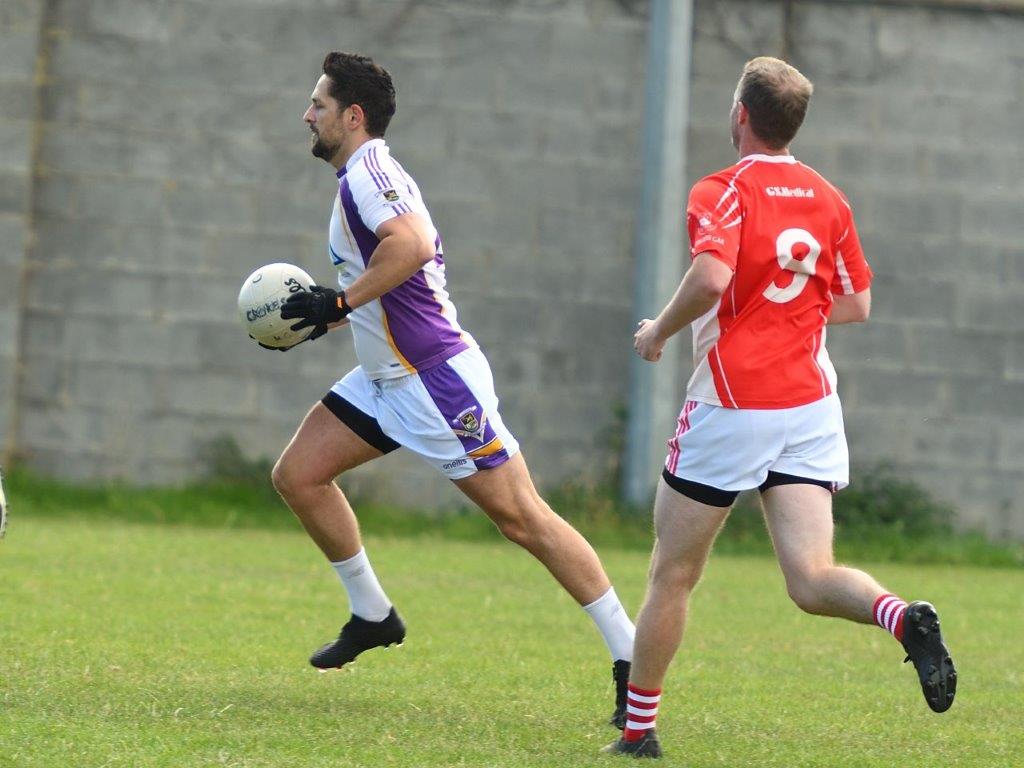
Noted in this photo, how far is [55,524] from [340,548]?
19.3ft

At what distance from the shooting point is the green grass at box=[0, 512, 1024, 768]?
5.13m

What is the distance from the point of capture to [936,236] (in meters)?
12.9

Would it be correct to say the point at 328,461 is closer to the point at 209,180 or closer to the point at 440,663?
the point at 440,663

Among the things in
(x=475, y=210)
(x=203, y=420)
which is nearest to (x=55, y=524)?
(x=203, y=420)

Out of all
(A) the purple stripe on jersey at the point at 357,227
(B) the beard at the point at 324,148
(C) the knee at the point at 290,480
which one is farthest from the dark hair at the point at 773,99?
(C) the knee at the point at 290,480

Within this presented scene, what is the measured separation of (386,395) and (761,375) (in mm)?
1700

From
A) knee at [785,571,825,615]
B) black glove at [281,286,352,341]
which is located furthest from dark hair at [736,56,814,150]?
black glove at [281,286,352,341]

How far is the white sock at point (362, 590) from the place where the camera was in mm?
6328

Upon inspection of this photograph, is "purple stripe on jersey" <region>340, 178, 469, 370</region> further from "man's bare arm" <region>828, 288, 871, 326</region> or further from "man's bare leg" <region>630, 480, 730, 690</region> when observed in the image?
"man's bare arm" <region>828, 288, 871, 326</region>

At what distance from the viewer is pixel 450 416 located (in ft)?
19.5

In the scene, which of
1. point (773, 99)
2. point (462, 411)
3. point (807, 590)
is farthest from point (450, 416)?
point (773, 99)

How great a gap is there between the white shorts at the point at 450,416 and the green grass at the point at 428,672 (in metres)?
0.90

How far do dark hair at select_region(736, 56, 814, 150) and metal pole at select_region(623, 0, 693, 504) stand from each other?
7154mm

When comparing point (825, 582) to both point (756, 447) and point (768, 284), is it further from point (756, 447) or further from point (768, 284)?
point (768, 284)
